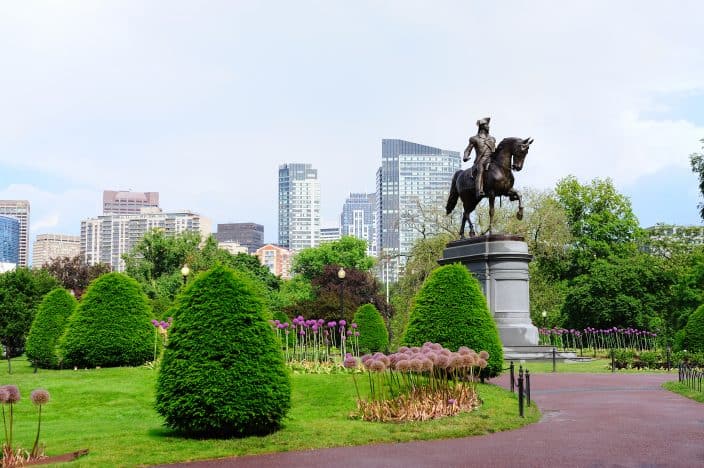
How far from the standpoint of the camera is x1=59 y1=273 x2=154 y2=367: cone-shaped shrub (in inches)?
934

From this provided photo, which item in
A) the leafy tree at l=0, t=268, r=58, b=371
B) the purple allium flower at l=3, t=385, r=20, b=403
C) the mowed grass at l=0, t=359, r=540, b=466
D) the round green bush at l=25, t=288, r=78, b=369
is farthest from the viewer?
the leafy tree at l=0, t=268, r=58, b=371

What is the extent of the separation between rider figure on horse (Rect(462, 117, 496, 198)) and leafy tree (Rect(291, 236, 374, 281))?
6086cm

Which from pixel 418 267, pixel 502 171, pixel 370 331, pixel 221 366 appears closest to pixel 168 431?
pixel 221 366

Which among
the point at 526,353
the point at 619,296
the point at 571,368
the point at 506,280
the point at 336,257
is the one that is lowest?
the point at 571,368

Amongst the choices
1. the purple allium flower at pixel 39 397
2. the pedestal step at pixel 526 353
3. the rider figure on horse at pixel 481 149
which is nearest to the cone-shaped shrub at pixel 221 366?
the purple allium flower at pixel 39 397

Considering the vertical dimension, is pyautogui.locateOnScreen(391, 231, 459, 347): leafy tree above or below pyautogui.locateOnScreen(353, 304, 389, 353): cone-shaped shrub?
above

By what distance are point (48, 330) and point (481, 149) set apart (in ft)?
58.4

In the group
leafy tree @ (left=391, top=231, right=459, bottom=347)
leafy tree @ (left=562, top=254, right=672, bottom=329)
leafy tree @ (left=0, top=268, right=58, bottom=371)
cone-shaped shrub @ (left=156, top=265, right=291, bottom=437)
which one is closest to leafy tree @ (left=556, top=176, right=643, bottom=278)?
leafy tree @ (left=562, top=254, right=672, bottom=329)

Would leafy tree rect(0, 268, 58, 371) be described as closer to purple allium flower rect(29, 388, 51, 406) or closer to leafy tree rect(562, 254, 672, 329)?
purple allium flower rect(29, 388, 51, 406)

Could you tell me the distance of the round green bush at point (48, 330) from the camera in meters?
26.4

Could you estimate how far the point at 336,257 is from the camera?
3605 inches

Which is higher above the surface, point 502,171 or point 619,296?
point 502,171

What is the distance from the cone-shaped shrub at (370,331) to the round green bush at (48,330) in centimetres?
1283

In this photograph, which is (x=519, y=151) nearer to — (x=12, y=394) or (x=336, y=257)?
(x=12, y=394)
